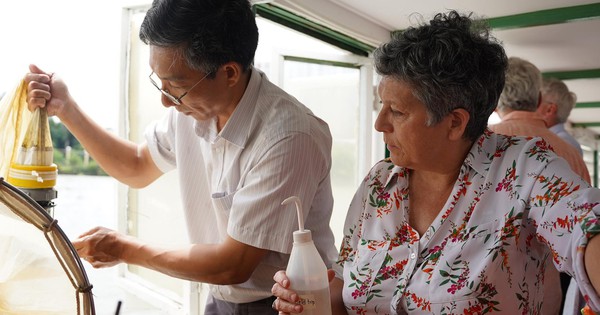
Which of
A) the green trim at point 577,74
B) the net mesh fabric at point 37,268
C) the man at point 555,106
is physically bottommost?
the net mesh fabric at point 37,268

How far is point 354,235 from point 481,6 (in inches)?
87.0

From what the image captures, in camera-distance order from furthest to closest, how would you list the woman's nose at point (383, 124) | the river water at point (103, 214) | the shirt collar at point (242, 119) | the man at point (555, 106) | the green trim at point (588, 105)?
the green trim at point (588, 105) → the man at point (555, 106) → the river water at point (103, 214) → the shirt collar at point (242, 119) → the woman's nose at point (383, 124)

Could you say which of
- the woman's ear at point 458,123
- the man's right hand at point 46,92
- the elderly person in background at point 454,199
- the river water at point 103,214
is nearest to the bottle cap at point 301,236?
the elderly person in background at point 454,199

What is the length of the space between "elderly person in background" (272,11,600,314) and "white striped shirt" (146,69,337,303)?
0.80 ft

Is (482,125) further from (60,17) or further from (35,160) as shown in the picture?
(60,17)

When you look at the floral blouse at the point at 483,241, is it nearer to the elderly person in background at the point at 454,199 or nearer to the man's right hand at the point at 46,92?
the elderly person in background at the point at 454,199

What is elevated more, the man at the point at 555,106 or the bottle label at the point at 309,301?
the man at the point at 555,106

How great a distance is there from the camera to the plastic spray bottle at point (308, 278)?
Result: 1.22m

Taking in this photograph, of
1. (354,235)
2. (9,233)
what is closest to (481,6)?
(354,235)

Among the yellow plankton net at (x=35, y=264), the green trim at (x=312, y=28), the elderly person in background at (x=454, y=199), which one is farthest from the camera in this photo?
the green trim at (x=312, y=28)

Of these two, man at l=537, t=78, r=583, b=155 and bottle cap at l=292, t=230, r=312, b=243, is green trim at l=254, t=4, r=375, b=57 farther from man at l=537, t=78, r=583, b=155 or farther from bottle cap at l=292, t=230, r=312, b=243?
bottle cap at l=292, t=230, r=312, b=243

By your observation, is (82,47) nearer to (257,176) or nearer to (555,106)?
(257,176)

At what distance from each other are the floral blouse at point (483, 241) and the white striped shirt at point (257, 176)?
24 centimetres

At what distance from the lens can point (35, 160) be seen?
4.29ft
